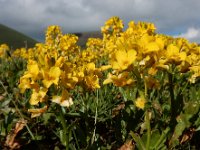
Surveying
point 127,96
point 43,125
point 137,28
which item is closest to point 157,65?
point 127,96

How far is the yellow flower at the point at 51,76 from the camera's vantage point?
7.20 ft

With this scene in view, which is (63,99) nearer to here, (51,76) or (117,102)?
(51,76)

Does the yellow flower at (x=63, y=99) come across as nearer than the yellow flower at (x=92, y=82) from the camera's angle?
Yes

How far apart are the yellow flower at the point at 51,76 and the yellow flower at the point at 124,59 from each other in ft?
1.05

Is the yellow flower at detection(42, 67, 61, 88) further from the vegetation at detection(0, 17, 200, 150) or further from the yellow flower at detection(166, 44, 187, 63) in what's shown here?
the yellow flower at detection(166, 44, 187, 63)

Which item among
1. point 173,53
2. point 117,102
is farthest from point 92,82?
point 117,102

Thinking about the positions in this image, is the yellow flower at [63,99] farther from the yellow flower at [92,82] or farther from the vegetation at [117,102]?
the yellow flower at [92,82]

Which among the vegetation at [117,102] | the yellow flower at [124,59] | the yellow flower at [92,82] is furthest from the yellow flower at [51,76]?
the yellow flower at [92,82]

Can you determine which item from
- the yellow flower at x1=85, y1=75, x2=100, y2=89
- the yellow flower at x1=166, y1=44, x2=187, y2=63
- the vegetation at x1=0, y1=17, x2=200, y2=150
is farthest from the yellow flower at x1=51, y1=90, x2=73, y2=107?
the yellow flower at x1=166, y1=44, x2=187, y2=63

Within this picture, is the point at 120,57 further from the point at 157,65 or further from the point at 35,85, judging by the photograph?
the point at 35,85

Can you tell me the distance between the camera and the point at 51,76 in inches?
86.4

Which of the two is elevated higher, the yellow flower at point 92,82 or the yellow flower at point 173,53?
the yellow flower at point 173,53

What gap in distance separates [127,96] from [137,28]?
1.00 metres

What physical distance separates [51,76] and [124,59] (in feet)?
1.29
